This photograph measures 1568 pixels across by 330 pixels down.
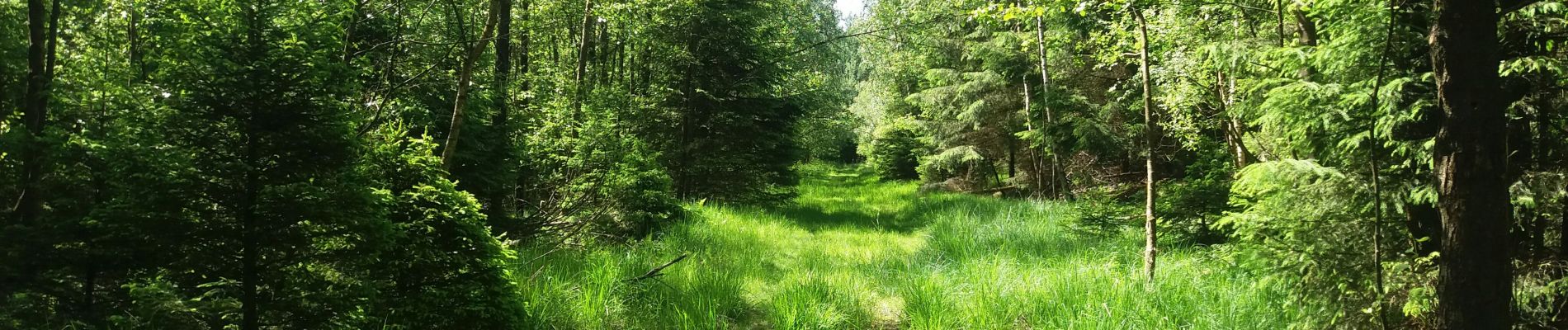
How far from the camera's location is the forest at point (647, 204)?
7.72 feet

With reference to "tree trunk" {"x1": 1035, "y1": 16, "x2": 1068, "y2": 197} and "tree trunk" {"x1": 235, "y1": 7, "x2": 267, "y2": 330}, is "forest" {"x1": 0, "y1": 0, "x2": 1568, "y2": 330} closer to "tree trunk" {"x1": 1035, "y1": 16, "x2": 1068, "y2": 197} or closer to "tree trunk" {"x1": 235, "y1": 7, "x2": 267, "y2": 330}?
"tree trunk" {"x1": 235, "y1": 7, "x2": 267, "y2": 330}

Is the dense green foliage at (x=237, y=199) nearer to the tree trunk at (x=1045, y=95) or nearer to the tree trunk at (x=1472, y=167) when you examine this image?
the tree trunk at (x=1472, y=167)

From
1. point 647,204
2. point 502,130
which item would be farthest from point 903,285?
point 502,130

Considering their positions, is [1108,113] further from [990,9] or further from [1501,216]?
[1501,216]

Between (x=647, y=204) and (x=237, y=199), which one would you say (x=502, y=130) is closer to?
(x=647, y=204)

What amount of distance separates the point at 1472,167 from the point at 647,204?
22.1 ft

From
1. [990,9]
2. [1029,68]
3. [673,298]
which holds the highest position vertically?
[1029,68]

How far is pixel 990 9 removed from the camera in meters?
4.44

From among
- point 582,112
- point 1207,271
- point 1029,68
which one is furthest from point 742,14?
point 1207,271

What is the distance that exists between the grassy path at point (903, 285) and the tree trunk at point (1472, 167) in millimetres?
1299

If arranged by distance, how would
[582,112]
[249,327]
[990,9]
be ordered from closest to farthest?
[249,327] → [990,9] → [582,112]

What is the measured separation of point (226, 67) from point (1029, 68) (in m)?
12.4

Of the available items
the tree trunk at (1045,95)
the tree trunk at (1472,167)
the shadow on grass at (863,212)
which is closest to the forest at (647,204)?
the tree trunk at (1472,167)

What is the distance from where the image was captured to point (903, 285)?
472 centimetres
